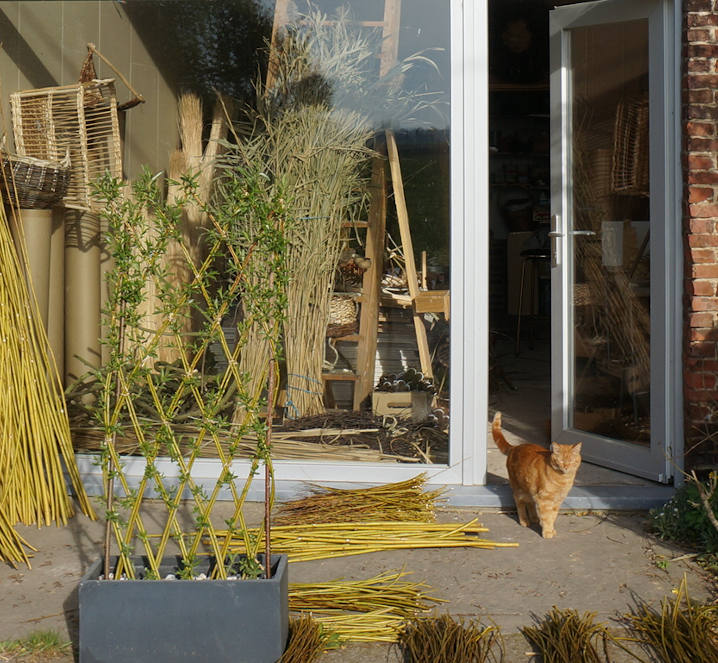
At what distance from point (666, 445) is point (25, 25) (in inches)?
138

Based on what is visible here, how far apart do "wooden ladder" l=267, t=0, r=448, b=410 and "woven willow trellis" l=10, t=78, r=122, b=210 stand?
31.6 inches

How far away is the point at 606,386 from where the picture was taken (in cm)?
411

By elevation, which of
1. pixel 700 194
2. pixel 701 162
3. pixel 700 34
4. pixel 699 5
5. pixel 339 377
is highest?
pixel 699 5

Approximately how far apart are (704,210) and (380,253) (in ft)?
4.40

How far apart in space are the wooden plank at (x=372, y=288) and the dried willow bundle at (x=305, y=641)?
152cm

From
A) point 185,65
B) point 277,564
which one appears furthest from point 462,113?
point 277,564

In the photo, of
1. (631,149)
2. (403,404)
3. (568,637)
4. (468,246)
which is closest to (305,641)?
(568,637)

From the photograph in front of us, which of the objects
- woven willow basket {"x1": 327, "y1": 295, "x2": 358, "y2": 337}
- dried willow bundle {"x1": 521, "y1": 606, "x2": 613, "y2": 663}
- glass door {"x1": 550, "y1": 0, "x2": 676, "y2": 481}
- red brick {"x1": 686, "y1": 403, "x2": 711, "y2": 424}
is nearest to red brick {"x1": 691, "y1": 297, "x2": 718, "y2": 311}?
glass door {"x1": 550, "y1": 0, "x2": 676, "y2": 481}

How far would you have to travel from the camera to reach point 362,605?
8.50ft

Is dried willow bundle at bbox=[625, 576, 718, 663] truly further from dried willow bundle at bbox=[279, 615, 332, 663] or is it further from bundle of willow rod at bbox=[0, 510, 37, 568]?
bundle of willow rod at bbox=[0, 510, 37, 568]

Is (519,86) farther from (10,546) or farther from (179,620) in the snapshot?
(179,620)

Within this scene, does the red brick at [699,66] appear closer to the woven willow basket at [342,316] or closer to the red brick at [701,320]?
the red brick at [701,320]

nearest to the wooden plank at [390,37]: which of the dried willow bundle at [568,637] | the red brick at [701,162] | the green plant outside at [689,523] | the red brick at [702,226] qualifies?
the red brick at [701,162]

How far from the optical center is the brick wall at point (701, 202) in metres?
3.55
